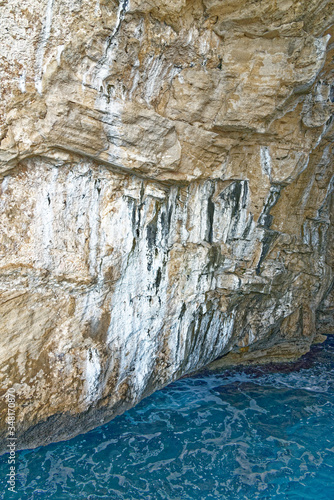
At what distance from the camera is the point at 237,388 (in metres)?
9.41

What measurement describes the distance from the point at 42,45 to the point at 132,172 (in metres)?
2.18

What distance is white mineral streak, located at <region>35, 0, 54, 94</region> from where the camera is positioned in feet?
16.4

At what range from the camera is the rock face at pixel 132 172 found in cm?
532

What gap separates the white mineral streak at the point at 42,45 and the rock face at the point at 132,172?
0.06ft

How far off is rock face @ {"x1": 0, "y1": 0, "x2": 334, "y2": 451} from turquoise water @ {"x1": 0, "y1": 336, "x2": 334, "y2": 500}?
51 cm

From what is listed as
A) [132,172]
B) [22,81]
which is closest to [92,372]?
[132,172]

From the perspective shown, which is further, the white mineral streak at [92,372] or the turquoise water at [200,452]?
the white mineral streak at [92,372]

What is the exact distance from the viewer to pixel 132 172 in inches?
246

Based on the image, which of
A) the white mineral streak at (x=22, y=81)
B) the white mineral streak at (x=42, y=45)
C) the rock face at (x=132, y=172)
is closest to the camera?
the white mineral streak at (x=42, y=45)

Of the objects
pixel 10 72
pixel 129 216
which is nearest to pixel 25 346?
pixel 129 216

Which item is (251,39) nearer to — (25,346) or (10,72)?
(10,72)

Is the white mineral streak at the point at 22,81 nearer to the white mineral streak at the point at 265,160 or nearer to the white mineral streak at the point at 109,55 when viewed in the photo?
the white mineral streak at the point at 109,55

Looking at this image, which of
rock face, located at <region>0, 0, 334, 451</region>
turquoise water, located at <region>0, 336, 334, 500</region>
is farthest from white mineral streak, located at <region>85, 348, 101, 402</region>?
turquoise water, located at <region>0, 336, 334, 500</region>

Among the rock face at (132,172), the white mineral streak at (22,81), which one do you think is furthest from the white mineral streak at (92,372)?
the white mineral streak at (22,81)
